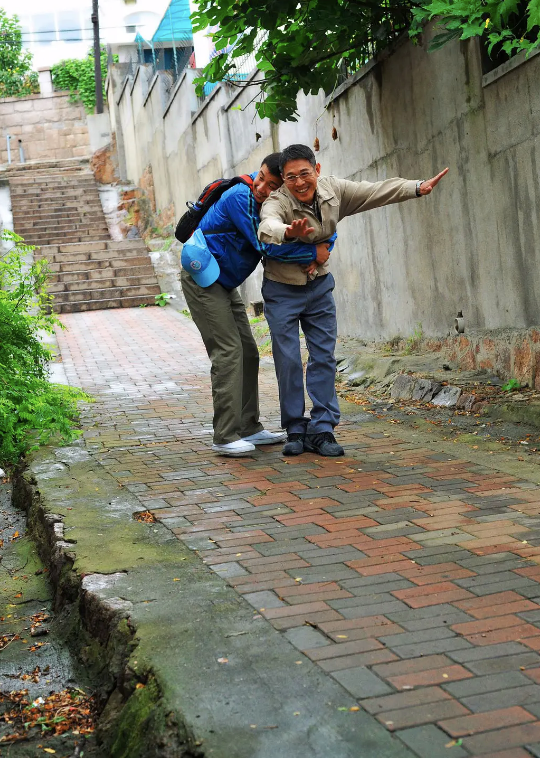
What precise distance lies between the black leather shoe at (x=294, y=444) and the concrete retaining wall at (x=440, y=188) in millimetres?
1995

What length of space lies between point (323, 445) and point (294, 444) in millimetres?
194

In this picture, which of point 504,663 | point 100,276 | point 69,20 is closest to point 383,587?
point 504,663

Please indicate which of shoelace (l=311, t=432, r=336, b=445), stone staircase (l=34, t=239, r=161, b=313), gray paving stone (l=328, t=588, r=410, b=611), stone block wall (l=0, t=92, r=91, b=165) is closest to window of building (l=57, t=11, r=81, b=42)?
stone block wall (l=0, t=92, r=91, b=165)

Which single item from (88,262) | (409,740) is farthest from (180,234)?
(88,262)

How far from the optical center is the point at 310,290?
18.4ft

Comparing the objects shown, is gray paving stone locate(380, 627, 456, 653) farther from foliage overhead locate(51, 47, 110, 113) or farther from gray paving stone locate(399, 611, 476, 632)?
foliage overhead locate(51, 47, 110, 113)

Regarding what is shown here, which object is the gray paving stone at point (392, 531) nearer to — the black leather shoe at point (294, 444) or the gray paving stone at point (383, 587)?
the gray paving stone at point (383, 587)

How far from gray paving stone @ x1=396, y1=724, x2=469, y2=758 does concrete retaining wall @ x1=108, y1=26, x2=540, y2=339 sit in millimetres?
4576

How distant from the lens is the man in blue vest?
5449mm

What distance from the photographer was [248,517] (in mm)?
4312

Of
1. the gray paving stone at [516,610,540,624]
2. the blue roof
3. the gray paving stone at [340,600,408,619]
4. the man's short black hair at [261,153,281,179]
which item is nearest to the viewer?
the gray paving stone at [516,610,540,624]

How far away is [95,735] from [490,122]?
535 centimetres

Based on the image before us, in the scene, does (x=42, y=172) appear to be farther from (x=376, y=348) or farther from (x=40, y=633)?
(x=40, y=633)

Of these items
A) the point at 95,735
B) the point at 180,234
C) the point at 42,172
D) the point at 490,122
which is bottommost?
the point at 95,735
